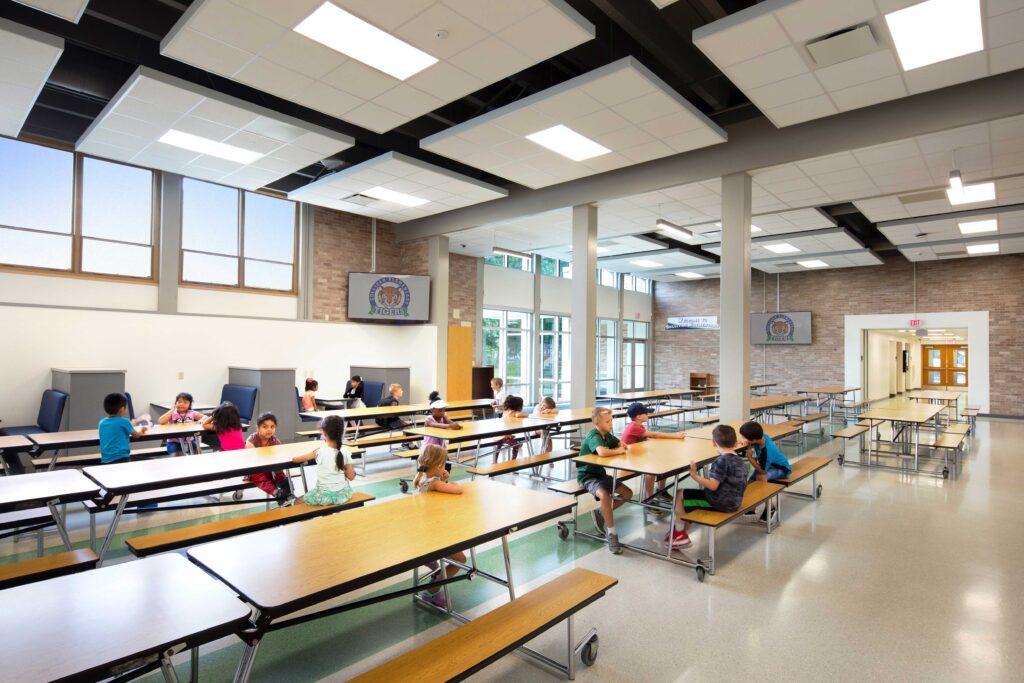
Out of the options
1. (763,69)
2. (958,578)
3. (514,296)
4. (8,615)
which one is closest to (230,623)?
(8,615)

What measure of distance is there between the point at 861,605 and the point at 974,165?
20.3ft

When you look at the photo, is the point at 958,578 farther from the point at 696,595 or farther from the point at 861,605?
the point at 696,595

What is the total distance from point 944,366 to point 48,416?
3155 cm

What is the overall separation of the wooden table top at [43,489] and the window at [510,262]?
35.8 feet

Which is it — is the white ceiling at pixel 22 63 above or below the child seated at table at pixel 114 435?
above

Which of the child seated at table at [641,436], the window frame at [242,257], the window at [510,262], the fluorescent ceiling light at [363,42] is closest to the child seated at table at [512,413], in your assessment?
the child seated at table at [641,436]

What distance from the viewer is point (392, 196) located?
8773 mm

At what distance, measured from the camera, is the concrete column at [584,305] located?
841cm

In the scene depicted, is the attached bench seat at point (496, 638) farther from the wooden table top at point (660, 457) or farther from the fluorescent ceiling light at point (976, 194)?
the fluorescent ceiling light at point (976, 194)

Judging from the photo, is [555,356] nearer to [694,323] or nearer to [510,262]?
[510,262]

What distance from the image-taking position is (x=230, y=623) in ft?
5.08

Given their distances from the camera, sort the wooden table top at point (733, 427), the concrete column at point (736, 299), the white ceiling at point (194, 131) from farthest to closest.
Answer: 1. the concrete column at point (736, 299)
2. the wooden table top at point (733, 427)
3. the white ceiling at point (194, 131)

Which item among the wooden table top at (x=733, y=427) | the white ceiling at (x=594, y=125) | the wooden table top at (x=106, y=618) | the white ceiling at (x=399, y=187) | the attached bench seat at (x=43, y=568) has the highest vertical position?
the white ceiling at (x=399, y=187)

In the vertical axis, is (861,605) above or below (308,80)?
below
